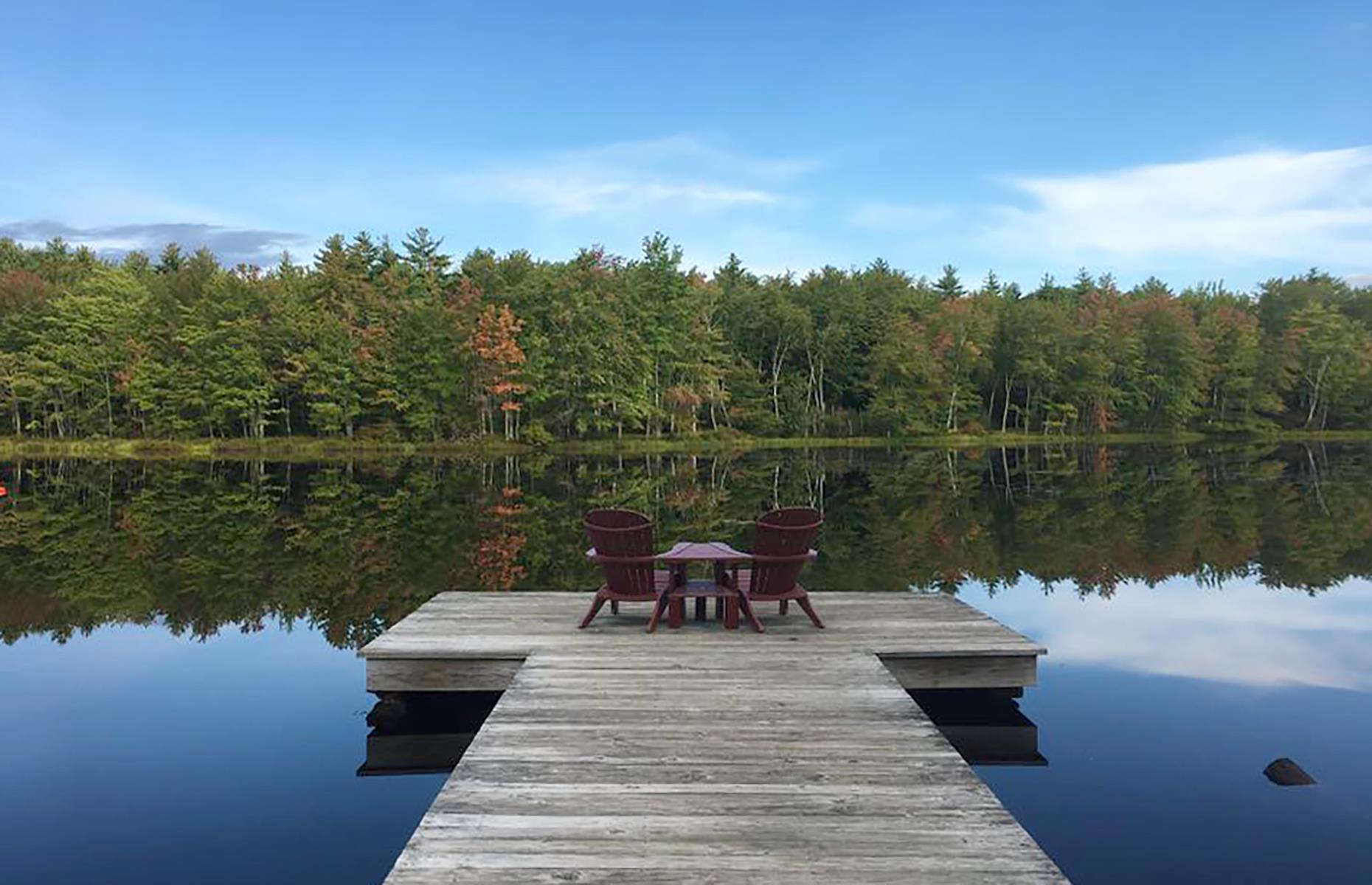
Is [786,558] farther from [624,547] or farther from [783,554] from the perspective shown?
[624,547]

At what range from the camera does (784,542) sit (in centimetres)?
742

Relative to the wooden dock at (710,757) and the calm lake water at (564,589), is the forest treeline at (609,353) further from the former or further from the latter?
the wooden dock at (710,757)

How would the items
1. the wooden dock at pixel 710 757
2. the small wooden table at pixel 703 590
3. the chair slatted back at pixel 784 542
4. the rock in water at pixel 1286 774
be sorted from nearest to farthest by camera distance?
the wooden dock at pixel 710 757 → the rock in water at pixel 1286 774 → the chair slatted back at pixel 784 542 → the small wooden table at pixel 703 590

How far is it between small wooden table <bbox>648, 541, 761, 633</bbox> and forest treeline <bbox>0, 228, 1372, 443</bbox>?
3923 centimetres

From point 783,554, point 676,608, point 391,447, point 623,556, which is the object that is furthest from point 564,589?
point 391,447

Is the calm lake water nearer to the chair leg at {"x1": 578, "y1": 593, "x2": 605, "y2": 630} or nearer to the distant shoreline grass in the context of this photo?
the chair leg at {"x1": 578, "y1": 593, "x2": 605, "y2": 630}

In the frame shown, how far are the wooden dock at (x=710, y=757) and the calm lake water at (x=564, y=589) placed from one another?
98cm

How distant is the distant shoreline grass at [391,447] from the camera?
4431cm

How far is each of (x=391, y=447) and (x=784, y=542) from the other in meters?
41.5

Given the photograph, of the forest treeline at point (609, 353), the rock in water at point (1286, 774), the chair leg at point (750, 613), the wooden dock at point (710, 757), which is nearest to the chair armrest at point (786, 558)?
the chair leg at point (750, 613)

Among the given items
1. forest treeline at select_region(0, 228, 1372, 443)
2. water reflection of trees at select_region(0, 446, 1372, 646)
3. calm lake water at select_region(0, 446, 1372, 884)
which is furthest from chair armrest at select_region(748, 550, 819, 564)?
forest treeline at select_region(0, 228, 1372, 443)

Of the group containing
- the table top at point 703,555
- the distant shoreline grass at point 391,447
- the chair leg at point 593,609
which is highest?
the table top at point 703,555

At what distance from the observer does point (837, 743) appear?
4.83 metres

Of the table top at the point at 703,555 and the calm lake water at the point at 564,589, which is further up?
the table top at the point at 703,555
